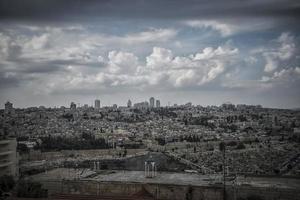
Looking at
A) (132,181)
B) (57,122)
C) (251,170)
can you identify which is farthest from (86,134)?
(132,181)

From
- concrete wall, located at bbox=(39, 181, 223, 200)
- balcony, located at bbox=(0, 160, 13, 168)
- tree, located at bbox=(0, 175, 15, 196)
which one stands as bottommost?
concrete wall, located at bbox=(39, 181, 223, 200)

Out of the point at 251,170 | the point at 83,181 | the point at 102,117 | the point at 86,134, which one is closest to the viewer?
the point at 83,181

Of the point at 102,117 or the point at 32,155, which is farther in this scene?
the point at 102,117

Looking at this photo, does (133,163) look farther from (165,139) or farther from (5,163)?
(165,139)

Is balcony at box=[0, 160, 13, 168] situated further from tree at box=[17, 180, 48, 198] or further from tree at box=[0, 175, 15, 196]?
tree at box=[17, 180, 48, 198]

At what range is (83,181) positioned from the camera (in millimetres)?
13281

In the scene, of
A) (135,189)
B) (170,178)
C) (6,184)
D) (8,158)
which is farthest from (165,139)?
(6,184)

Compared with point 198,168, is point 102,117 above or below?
above

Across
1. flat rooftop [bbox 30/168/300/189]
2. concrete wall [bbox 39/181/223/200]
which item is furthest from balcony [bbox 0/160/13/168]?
concrete wall [bbox 39/181/223/200]

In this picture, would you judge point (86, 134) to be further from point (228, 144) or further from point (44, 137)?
point (228, 144)

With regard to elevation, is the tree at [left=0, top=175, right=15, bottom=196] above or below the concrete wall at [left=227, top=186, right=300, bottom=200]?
above

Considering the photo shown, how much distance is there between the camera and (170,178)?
13914 millimetres

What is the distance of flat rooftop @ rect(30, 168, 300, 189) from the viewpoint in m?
12.8

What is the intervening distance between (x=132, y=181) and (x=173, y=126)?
785 inches
